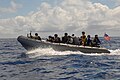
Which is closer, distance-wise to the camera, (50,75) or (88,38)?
(50,75)

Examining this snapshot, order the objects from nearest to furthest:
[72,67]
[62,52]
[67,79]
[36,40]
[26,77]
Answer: [67,79] < [26,77] < [72,67] < [62,52] < [36,40]

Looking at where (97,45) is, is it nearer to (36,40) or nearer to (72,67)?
(36,40)

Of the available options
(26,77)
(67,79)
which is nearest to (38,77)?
(26,77)

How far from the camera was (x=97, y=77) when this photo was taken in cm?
1212

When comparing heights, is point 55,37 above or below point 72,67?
above

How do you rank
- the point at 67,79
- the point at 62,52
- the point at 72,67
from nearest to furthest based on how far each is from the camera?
the point at 67,79 < the point at 72,67 < the point at 62,52

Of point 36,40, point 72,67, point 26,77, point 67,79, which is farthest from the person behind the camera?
point 36,40

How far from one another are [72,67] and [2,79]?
4.61 m

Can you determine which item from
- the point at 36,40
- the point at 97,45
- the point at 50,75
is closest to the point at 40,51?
the point at 36,40

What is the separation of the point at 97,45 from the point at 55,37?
13.0 feet

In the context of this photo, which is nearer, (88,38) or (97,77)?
(97,77)

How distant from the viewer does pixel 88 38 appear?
24.2 m

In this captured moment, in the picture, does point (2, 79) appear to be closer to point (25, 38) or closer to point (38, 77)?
point (38, 77)

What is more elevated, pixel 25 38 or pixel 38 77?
pixel 25 38
